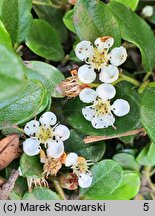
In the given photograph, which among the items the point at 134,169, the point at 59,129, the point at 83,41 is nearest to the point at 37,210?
the point at 59,129

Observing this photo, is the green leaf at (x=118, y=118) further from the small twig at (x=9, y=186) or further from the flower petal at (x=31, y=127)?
the small twig at (x=9, y=186)

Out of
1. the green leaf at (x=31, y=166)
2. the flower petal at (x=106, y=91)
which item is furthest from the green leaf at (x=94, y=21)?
the green leaf at (x=31, y=166)

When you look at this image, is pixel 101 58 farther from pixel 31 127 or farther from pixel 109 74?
pixel 31 127

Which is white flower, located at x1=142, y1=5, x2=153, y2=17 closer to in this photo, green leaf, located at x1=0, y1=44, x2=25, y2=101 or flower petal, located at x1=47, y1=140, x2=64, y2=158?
flower petal, located at x1=47, y1=140, x2=64, y2=158

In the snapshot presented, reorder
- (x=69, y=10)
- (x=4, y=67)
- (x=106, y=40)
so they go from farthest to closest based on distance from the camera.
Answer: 1. (x=69, y=10)
2. (x=106, y=40)
3. (x=4, y=67)

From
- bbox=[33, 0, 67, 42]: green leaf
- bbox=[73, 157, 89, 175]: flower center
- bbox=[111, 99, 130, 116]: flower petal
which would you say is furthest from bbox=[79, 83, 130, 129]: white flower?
bbox=[33, 0, 67, 42]: green leaf

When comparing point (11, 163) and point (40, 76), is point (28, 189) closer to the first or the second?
point (11, 163)
